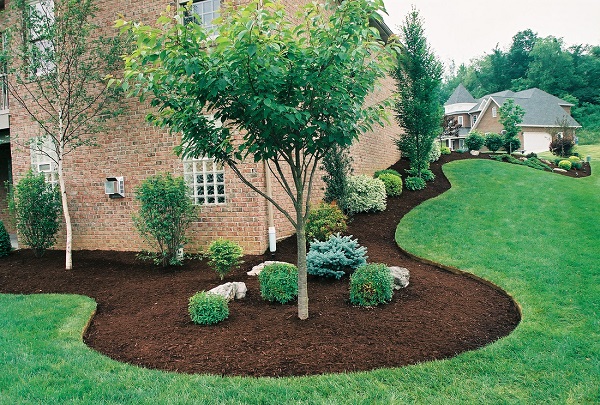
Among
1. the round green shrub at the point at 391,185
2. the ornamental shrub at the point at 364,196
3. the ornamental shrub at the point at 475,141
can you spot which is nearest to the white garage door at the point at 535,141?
the ornamental shrub at the point at 475,141

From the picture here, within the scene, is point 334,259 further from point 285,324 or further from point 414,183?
point 414,183

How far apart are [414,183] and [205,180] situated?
653 cm

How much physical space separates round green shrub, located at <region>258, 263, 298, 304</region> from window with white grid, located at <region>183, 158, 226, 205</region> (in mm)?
2890

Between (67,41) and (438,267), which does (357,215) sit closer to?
(438,267)

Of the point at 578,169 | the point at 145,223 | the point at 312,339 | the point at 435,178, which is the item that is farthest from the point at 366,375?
the point at 578,169

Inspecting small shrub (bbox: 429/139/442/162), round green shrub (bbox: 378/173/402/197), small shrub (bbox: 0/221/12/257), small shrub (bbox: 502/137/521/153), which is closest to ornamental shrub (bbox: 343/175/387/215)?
round green shrub (bbox: 378/173/402/197)

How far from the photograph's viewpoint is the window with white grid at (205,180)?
25.4ft

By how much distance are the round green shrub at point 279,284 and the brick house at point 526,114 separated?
79.7 feet

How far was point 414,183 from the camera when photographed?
39.5ft

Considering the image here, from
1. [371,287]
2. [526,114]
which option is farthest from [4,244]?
[526,114]

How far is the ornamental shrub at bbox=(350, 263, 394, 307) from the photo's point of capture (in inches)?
189

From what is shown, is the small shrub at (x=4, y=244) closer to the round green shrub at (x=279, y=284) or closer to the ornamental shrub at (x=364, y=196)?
the round green shrub at (x=279, y=284)

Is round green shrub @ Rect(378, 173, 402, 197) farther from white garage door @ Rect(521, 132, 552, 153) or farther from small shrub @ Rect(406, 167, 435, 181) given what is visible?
white garage door @ Rect(521, 132, 552, 153)

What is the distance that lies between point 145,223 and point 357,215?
474cm
